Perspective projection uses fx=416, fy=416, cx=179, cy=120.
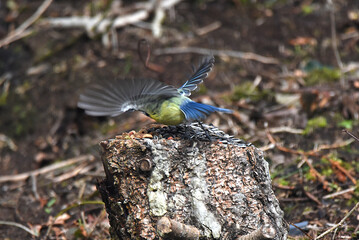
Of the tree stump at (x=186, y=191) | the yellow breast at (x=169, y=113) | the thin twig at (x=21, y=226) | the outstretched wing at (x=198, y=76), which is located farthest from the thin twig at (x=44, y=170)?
the tree stump at (x=186, y=191)

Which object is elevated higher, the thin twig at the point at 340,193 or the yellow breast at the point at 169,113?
the yellow breast at the point at 169,113

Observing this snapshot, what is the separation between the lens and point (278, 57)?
6.11 m

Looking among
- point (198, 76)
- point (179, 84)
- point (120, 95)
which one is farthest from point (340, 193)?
point (179, 84)

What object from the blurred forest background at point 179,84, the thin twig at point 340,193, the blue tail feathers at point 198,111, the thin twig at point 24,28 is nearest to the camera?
the blue tail feathers at point 198,111

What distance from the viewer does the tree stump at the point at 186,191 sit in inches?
84.5

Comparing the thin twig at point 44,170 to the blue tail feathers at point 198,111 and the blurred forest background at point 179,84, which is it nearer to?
the blurred forest background at point 179,84

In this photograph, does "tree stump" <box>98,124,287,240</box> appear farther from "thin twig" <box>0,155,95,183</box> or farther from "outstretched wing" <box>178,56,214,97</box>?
"thin twig" <box>0,155,95,183</box>

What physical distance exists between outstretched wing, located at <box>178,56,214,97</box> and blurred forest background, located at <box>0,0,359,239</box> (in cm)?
119

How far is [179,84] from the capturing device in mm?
5270

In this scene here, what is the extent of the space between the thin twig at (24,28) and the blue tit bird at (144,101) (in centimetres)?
449

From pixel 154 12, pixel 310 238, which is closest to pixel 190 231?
pixel 310 238

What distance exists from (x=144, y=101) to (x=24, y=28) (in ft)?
15.5

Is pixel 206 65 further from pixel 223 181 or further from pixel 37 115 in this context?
pixel 37 115

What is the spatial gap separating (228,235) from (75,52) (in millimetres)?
4904
